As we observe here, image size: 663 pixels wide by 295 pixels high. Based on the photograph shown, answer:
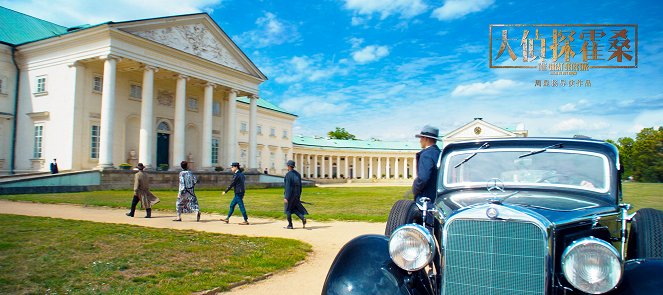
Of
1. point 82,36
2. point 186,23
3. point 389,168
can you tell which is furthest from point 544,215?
point 389,168

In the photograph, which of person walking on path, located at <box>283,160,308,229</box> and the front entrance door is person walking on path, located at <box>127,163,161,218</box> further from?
the front entrance door

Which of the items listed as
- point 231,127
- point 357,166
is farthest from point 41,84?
point 357,166

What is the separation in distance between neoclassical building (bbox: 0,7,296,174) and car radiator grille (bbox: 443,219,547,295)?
2768 cm

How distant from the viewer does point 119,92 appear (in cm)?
3109

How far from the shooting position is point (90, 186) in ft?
80.8

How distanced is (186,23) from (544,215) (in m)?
34.1

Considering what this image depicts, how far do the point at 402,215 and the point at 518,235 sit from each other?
6.39ft

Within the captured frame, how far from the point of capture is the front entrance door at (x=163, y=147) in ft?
113

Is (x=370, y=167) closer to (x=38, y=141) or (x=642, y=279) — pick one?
(x=38, y=141)

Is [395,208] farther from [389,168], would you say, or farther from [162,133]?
[389,168]

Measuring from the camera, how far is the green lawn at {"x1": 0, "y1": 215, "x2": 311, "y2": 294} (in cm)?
526

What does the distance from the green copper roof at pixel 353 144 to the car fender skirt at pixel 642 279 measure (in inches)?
2624

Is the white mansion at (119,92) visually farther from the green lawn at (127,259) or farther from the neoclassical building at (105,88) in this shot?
the green lawn at (127,259)

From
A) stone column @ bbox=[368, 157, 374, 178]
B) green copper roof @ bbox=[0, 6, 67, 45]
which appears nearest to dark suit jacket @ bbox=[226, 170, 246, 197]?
green copper roof @ bbox=[0, 6, 67, 45]
